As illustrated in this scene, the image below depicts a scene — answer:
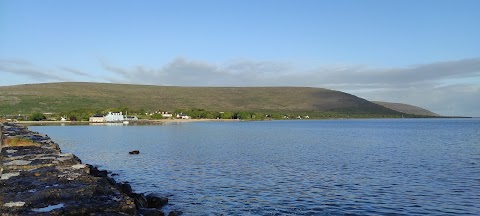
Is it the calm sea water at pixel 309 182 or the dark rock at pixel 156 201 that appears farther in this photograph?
the dark rock at pixel 156 201

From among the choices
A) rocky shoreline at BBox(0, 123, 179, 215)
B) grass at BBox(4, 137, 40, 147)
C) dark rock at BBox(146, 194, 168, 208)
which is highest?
grass at BBox(4, 137, 40, 147)

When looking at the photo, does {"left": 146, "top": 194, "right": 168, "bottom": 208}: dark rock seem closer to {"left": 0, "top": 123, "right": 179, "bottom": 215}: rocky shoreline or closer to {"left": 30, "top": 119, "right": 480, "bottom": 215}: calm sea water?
{"left": 0, "top": 123, "right": 179, "bottom": 215}: rocky shoreline

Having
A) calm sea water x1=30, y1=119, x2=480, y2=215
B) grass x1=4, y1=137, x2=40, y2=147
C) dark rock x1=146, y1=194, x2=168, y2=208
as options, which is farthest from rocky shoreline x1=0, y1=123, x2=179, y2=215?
grass x1=4, y1=137, x2=40, y2=147

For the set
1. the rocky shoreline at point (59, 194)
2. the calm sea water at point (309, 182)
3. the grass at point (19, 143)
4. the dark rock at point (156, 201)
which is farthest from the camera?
the grass at point (19, 143)

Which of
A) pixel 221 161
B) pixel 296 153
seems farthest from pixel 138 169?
pixel 296 153

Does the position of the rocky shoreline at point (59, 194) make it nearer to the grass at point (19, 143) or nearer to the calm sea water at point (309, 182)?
the calm sea water at point (309, 182)

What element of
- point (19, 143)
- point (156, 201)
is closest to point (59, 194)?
point (156, 201)

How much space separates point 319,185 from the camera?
33.5 m

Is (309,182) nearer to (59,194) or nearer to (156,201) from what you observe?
(156,201)

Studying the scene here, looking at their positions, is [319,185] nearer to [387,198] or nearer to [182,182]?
[387,198]

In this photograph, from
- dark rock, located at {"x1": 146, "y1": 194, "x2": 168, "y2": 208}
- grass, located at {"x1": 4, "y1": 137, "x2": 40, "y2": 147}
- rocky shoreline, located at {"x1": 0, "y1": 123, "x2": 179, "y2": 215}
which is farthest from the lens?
grass, located at {"x1": 4, "y1": 137, "x2": 40, "y2": 147}

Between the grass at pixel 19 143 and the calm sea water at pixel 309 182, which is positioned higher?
the grass at pixel 19 143

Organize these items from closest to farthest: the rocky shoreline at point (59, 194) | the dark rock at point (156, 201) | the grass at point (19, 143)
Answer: the rocky shoreline at point (59, 194), the dark rock at point (156, 201), the grass at point (19, 143)

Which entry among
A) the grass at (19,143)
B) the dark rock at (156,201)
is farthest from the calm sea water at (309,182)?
the grass at (19,143)
